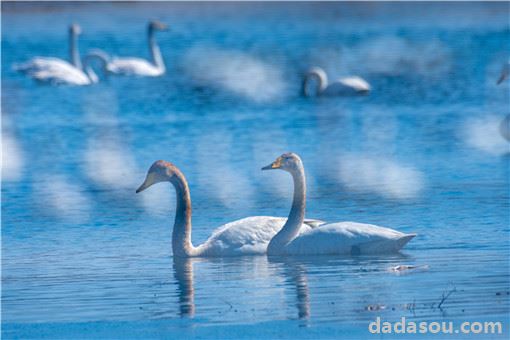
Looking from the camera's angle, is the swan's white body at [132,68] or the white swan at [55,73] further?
the swan's white body at [132,68]

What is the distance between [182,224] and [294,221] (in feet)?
2.87

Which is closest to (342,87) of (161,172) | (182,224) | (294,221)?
(161,172)

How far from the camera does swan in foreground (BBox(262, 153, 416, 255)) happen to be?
10609mm

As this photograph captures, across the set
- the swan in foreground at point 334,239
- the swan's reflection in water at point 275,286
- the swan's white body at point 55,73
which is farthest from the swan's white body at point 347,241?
the swan's white body at point 55,73

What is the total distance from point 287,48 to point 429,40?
447 centimetres

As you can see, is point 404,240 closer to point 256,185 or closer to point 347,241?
point 347,241

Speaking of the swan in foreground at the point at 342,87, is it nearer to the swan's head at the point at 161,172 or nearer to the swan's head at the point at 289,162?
the swan's head at the point at 161,172

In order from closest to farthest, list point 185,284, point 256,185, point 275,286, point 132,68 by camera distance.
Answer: point 275,286, point 185,284, point 256,185, point 132,68

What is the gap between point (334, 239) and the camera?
10.7 meters

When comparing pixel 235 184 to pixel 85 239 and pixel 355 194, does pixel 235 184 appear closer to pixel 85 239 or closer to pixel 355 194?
pixel 355 194

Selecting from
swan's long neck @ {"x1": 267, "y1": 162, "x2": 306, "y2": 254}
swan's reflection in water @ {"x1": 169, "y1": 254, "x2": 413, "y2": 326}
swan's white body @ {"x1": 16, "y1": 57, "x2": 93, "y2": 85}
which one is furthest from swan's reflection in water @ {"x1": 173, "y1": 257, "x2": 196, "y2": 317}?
swan's white body @ {"x1": 16, "y1": 57, "x2": 93, "y2": 85}

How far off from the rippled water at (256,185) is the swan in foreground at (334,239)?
6.2 inches

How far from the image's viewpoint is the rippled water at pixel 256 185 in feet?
29.2

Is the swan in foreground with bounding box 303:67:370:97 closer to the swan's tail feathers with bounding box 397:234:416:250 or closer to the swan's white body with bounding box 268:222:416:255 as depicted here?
the swan's white body with bounding box 268:222:416:255
